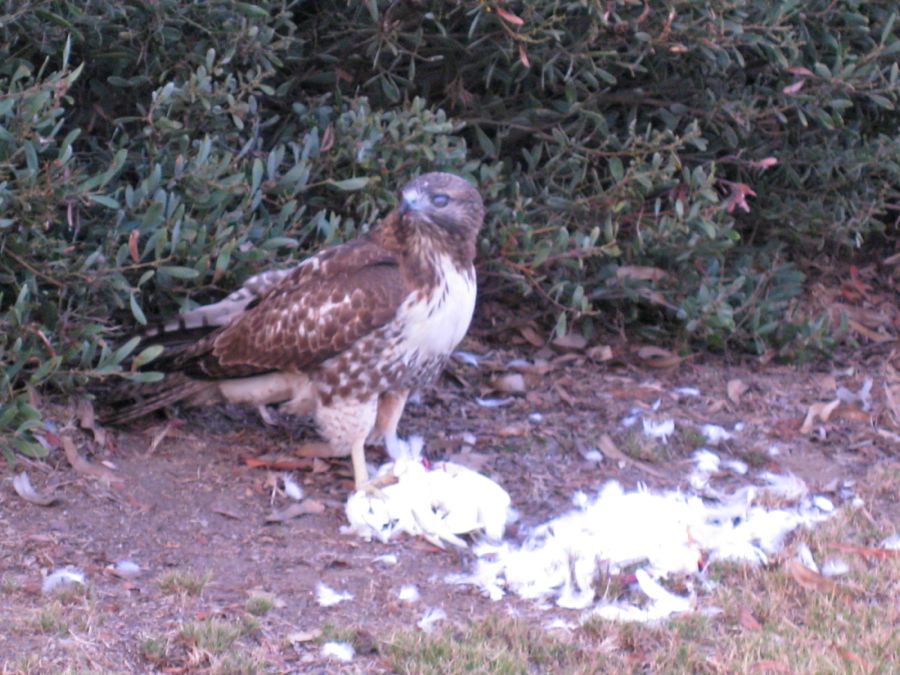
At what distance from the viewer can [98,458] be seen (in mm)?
5500

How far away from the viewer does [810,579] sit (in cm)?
476

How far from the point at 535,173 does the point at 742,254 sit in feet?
4.94

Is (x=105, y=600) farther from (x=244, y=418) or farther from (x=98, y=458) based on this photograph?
(x=244, y=418)

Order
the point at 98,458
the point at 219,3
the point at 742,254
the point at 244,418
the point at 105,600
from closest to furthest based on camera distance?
the point at 105,600 < the point at 98,458 < the point at 219,3 < the point at 244,418 < the point at 742,254

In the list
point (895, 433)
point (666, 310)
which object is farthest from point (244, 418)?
point (895, 433)

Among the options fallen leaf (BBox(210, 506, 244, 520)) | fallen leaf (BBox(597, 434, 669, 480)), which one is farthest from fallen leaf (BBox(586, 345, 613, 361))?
fallen leaf (BBox(210, 506, 244, 520))

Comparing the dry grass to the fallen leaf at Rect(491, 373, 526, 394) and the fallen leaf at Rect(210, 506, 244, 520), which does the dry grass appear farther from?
the fallen leaf at Rect(491, 373, 526, 394)

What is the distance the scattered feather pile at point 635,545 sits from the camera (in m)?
4.70

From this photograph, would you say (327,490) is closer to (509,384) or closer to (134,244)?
(134,244)

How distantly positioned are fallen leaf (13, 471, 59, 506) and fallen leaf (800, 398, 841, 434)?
3.40m

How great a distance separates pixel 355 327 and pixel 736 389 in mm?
2393

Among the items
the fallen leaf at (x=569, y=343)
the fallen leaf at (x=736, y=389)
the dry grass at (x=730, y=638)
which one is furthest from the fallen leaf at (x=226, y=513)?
the fallen leaf at (x=736, y=389)

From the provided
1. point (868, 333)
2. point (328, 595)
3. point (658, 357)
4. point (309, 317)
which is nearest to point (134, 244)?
point (309, 317)

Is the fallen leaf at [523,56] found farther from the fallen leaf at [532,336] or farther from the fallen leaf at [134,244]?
the fallen leaf at [134,244]
